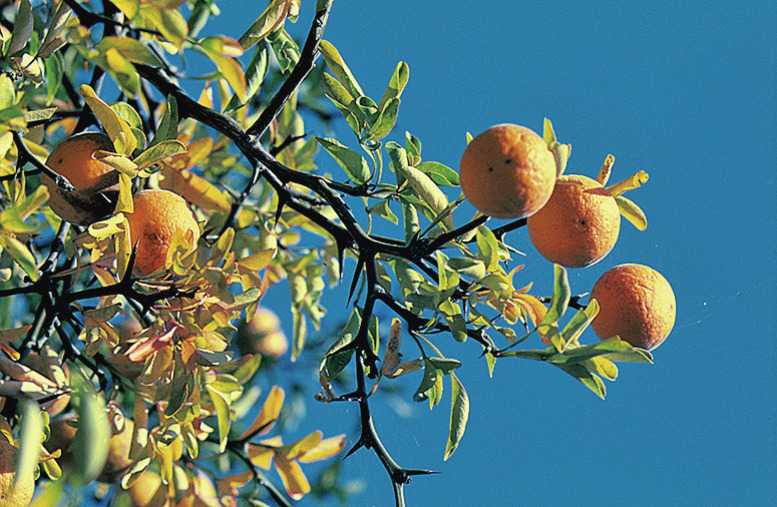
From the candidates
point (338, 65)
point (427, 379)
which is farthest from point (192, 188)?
point (427, 379)

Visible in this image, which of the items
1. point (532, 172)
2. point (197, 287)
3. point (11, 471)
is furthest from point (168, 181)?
point (532, 172)

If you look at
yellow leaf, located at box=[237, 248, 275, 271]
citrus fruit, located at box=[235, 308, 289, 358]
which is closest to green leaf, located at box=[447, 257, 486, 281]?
yellow leaf, located at box=[237, 248, 275, 271]

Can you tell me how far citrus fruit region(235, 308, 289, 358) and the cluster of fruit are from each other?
2.75ft

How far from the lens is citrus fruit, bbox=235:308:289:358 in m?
1.36

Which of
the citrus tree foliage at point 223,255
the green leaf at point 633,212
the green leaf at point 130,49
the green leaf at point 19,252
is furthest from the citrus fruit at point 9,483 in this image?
the green leaf at point 633,212

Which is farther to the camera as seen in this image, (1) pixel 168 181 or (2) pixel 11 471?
(1) pixel 168 181

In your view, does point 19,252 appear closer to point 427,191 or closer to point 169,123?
point 169,123

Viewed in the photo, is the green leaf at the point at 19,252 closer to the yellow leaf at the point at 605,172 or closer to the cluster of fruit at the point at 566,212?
the cluster of fruit at the point at 566,212

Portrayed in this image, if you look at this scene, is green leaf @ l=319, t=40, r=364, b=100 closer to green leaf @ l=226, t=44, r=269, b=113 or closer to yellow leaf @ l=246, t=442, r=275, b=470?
green leaf @ l=226, t=44, r=269, b=113

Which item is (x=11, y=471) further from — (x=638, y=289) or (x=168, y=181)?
(x=638, y=289)

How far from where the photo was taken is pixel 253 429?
915 millimetres

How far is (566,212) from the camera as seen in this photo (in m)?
0.58

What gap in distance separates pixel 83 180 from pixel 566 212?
1.45ft

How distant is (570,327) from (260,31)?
34 centimetres
